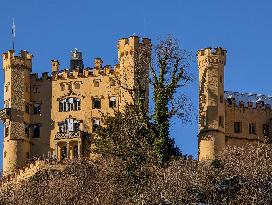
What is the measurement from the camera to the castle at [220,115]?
94812 millimetres

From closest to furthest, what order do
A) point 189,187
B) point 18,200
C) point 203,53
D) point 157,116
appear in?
point 189,187 → point 18,200 → point 157,116 → point 203,53

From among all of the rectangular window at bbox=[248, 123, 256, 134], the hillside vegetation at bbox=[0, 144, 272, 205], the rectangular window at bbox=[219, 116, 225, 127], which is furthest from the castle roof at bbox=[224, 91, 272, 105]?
the hillside vegetation at bbox=[0, 144, 272, 205]

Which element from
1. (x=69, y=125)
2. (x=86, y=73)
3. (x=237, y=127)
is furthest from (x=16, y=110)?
(x=237, y=127)

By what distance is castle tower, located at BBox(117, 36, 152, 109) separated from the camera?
304 ft

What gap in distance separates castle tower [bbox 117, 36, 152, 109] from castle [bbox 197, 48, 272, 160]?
5254 millimetres

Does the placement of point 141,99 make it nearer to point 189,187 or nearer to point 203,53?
point 203,53

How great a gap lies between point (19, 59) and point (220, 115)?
18764mm

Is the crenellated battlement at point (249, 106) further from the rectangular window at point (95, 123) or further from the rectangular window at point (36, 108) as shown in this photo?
the rectangular window at point (36, 108)

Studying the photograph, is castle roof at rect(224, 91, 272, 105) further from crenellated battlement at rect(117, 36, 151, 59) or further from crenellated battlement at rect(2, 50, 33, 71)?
crenellated battlement at rect(2, 50, 33, 71)

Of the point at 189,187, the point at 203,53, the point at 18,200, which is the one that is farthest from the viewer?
the point at 203,53

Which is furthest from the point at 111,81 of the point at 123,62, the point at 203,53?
the point at 203,53

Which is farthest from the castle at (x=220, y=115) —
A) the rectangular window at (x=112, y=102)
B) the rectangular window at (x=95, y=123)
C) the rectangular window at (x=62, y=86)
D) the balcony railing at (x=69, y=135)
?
the rectangular window at (x=62, y=86)

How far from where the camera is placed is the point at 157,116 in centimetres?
8188

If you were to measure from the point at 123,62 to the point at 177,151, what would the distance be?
17483 mm
